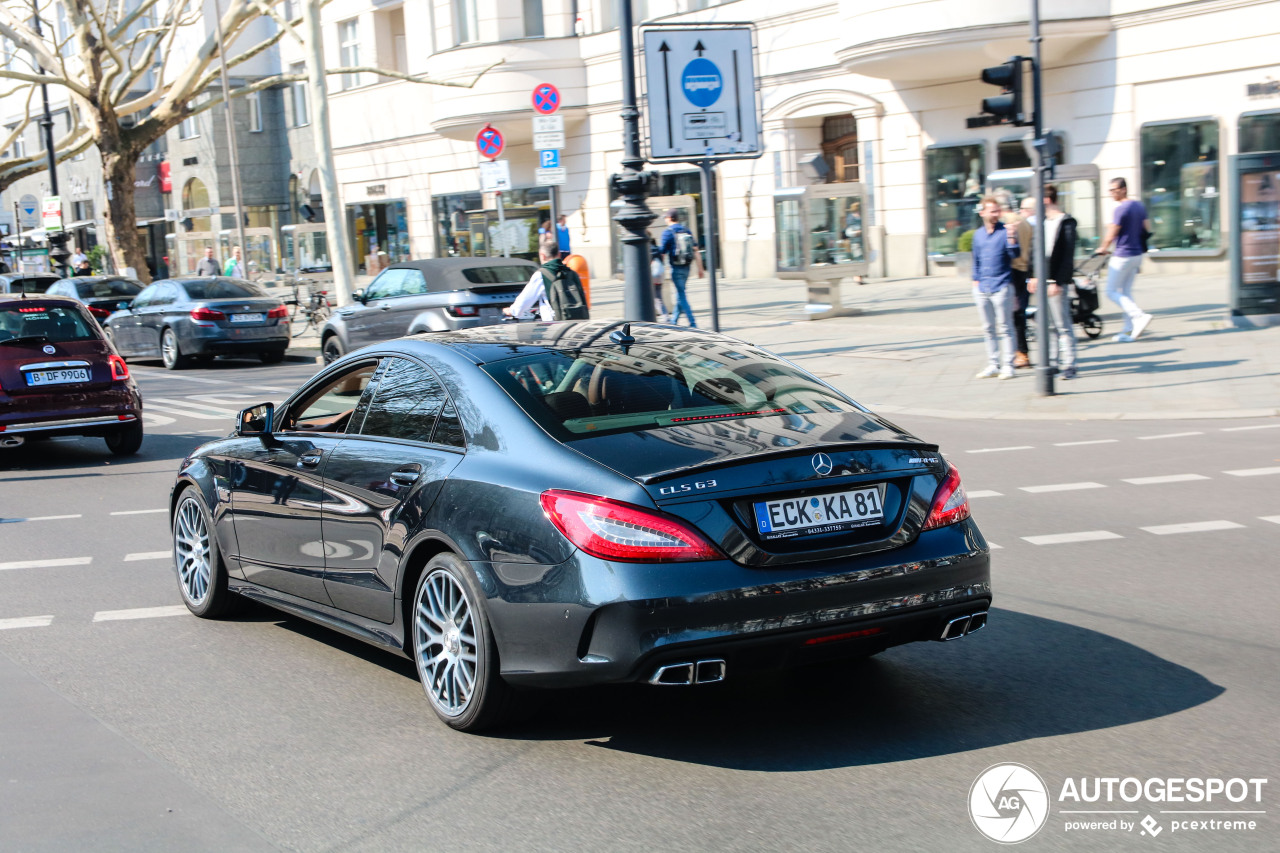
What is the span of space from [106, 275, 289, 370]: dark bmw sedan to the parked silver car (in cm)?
376

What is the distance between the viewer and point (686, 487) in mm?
4438

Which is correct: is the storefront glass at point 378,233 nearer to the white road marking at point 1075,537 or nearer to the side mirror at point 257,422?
the white road marking at point 1075,537

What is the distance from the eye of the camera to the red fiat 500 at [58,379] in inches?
500

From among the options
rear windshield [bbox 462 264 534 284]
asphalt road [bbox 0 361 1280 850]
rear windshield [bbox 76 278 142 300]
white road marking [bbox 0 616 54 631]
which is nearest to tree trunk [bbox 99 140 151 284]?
rear windshield [bbox 76 278 142 300]

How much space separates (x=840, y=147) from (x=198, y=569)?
2617 centimetres

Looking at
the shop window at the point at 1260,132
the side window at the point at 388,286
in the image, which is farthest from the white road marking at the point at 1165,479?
the shop window at the point at 1260,132

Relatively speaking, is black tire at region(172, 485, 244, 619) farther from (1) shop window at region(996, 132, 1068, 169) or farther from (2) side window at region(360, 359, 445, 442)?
(1) shop window at region(996, 132, 1068, 169)

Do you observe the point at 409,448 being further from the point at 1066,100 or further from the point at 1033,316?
the point at 1066,100

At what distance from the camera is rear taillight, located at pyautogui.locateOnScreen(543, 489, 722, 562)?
438 centimetres

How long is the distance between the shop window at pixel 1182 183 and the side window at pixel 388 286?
1307 centimetres

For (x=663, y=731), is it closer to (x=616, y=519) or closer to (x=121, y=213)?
(x=616, y=519)

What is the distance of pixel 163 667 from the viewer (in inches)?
237

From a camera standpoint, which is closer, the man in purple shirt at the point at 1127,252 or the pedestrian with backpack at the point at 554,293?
the pedestrian with backpack at the point at 554,293

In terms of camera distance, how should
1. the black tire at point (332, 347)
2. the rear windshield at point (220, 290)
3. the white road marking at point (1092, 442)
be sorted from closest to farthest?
the white road marking at point (1092, 442) → the black tire at point (332, 347) → the rear windshield at point (220, 290)
